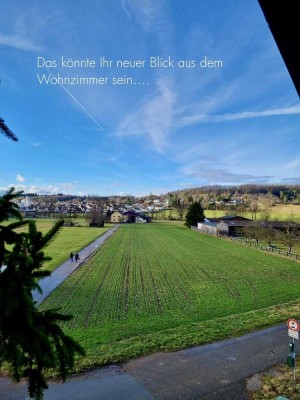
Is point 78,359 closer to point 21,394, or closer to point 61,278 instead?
point 21,394

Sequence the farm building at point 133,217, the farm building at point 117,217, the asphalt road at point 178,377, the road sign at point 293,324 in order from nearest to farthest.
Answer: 1. the asphalt road at point 178,377
2. the road sign at point 293,324
3. the farm building at point 117,217
4. the farm building at point 133,217

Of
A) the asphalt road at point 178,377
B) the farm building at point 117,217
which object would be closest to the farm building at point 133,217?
the farm building at point 117,217

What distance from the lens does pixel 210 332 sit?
15984 millimetres

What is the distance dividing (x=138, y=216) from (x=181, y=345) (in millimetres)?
99885

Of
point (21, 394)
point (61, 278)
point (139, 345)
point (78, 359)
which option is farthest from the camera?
point (61, 278)

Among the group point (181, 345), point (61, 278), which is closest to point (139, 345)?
point (181, 345)

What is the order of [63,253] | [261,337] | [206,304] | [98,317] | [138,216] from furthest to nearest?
[138,216] → [63,253] → [206,304] → [98,317] → [261,337]

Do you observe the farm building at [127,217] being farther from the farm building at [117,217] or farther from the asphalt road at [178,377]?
the asphalt road at [178,377]

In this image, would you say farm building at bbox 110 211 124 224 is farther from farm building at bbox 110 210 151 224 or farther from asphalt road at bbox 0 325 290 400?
asphalt road at bbox 0 325 290 400

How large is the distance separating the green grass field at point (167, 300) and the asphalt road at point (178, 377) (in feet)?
2.93

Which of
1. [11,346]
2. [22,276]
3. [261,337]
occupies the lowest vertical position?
[261,337]

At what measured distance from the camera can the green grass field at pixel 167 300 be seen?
15.4 m

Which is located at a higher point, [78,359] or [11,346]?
[11,346]

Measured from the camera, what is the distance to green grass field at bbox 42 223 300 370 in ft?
50.4
